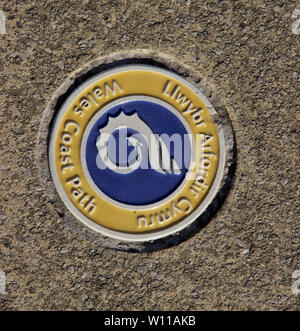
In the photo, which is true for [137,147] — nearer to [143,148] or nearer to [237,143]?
[143,148]

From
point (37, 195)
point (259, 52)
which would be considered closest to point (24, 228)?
point (37, 195)

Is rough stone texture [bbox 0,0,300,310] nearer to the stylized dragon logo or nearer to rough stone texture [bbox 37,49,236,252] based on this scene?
rough stone texture [bbox 37,49,236,252]

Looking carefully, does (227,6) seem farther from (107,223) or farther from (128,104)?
(107,223)

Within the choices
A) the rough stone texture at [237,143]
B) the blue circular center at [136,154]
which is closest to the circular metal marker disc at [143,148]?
the blue circular center at [136,154]


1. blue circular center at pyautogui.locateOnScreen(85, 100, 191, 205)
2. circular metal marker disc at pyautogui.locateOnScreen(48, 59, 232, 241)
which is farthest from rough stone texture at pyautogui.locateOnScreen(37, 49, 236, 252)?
blue circular center at pyautogui.locateOnScreen(85, 100, 191, 205)

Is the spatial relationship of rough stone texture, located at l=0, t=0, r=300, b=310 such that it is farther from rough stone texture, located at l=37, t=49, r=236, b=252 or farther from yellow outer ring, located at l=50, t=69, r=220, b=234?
yellow outer ring, located at l=50, t=69, r=220, b=234
